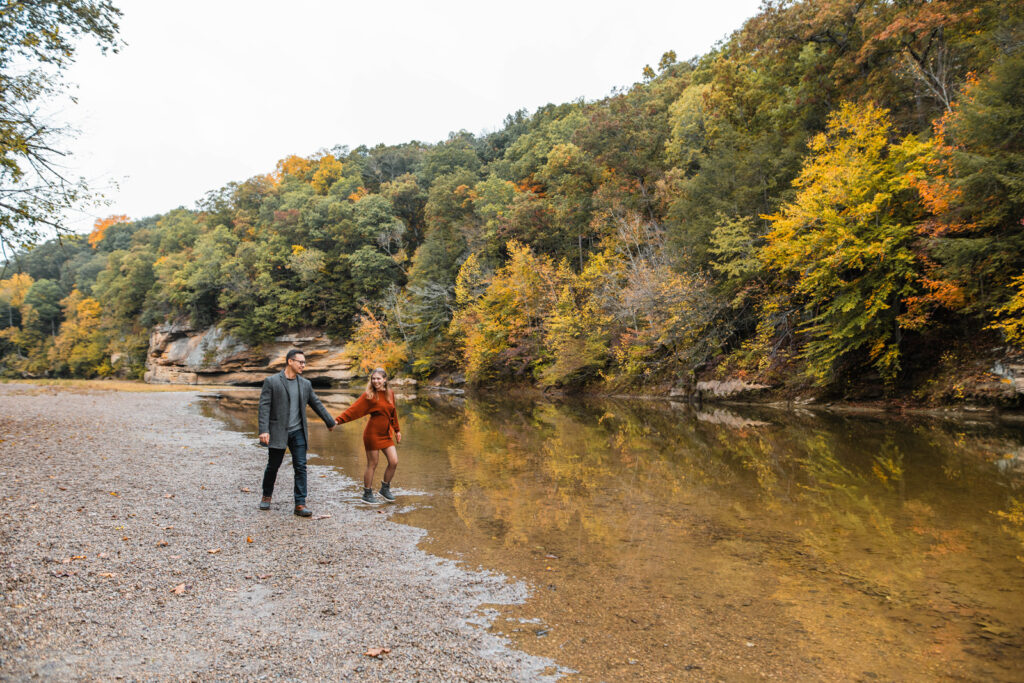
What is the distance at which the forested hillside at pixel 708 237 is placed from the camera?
15.7 metres

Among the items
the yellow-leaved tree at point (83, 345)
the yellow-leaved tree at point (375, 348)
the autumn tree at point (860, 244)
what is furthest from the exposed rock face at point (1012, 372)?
the yellow-leaved tree at point (83, 345)

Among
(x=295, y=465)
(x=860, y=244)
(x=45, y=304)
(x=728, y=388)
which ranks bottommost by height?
(x=295, y=465)

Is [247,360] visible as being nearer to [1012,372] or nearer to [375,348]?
[375,348]

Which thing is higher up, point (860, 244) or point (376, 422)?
point (860, 244)

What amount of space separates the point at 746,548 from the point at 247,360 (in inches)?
2189

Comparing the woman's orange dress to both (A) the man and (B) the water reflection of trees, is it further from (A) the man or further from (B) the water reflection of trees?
(B) the water reflection of trees

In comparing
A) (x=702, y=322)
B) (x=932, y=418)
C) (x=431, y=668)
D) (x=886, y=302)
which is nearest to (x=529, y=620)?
(x=431, y=668)

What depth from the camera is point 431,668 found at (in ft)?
11.0

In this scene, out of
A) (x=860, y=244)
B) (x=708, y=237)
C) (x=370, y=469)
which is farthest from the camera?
(x=708, y=237)

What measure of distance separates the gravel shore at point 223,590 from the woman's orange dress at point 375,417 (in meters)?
0.91

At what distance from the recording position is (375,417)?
25.4 ft

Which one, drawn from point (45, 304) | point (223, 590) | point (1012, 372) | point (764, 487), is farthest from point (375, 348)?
point (45, 304)

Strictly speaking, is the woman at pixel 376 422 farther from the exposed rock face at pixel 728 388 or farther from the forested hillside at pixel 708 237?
the exposed rock face at pixel 728 388

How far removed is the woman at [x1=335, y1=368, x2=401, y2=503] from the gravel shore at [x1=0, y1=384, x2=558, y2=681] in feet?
1.59
